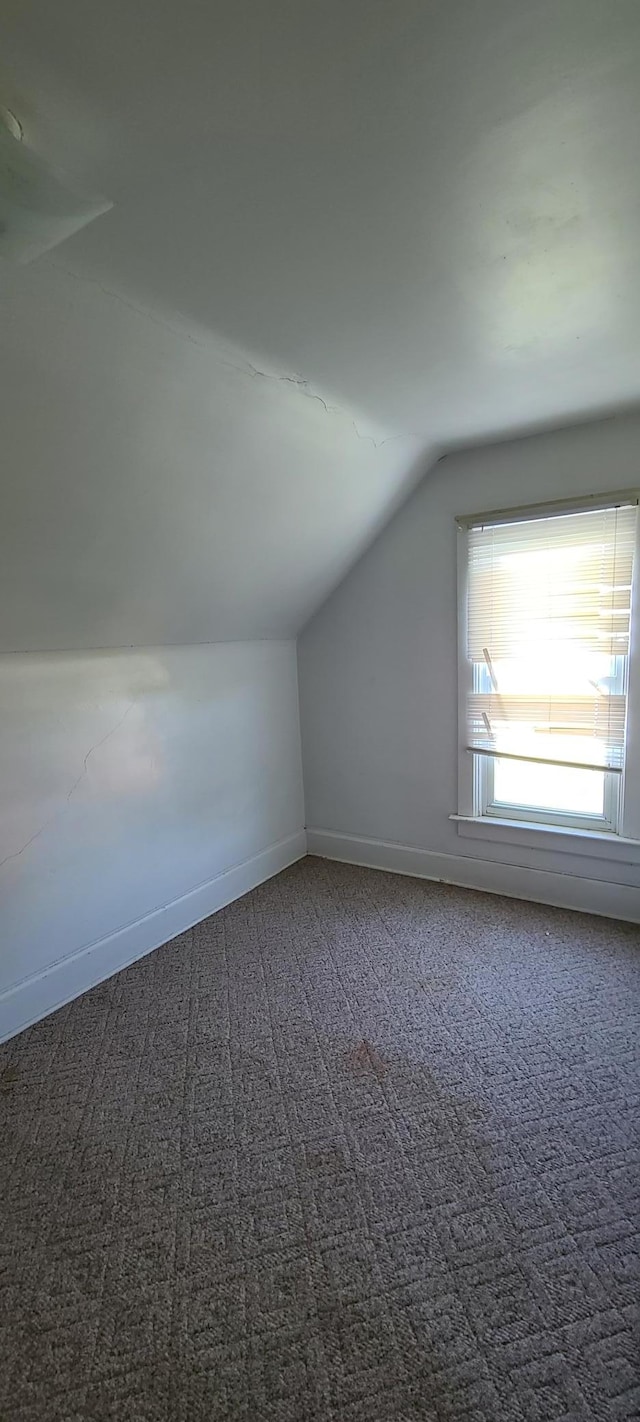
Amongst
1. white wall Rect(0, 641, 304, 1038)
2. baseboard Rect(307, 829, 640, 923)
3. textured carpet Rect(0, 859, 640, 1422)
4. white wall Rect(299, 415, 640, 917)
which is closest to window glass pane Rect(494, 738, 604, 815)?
white wall Rect(299, 415, 640, 917)

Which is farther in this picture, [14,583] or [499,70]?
[14,583]

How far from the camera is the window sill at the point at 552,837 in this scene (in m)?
2.54

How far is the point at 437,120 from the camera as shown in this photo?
0.95 metres

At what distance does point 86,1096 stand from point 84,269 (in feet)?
6.79

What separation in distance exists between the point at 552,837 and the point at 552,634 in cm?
89

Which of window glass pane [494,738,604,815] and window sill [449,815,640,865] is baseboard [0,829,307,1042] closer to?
window sill [449,815,640,865]

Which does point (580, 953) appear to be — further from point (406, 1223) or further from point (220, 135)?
point (220, 135)

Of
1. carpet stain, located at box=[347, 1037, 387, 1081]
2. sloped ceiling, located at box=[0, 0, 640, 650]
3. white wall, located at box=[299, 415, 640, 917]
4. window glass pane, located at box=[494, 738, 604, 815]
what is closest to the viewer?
sloped ceiling, located at box=[0, 0, 640, 650]

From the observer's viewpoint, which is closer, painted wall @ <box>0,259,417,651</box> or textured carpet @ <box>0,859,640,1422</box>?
textured carpet @ <box>0,859,640,1422</box>

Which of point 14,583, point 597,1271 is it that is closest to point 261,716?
point 14,583

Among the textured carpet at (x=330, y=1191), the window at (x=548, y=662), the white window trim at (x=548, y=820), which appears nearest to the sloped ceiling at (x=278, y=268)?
the white window trim at (x=548, y=820)

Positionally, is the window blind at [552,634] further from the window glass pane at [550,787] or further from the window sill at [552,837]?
the window sill at [552,837]

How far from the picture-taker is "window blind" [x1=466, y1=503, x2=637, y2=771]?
242 cm

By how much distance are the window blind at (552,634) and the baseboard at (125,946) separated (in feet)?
4.24
